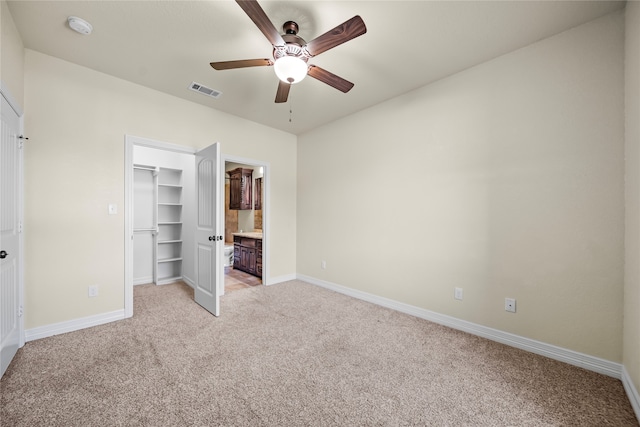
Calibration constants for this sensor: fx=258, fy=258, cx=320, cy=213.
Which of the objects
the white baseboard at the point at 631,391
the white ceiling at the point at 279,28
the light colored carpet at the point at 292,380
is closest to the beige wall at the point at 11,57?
the white ceiling at the point at 279,28

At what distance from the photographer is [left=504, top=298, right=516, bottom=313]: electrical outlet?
7.69 ft

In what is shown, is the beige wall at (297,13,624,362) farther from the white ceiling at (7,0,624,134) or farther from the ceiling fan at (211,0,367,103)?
the ceiling fan at (211,0,367,103)

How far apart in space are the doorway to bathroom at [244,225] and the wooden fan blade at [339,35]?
2.51m

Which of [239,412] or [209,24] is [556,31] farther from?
[239,412]

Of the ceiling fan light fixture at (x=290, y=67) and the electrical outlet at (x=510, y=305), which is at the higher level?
the ceiling fan light fixture at (x=290, y=67)

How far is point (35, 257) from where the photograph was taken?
2.43 m

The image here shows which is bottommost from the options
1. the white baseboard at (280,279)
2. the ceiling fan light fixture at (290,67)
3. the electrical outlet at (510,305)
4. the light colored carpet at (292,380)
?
the light colored carpet at (292,380)

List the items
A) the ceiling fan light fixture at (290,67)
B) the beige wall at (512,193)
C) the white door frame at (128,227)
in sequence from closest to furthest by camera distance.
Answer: the ceiling fan light fixture at (290,67), the beige wall at (512,193), the white door frame at (128,227)

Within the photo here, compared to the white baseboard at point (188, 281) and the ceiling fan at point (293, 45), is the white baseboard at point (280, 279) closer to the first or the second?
the white baseboard at point (188, 281)

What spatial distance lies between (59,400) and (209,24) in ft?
9.31

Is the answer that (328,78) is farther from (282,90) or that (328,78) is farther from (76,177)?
(76,177)

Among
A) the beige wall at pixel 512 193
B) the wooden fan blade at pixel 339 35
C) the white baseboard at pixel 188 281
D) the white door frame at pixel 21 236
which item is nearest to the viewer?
the wooden fan blade at pixel 339 35

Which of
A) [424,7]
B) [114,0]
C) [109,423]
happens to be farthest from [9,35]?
[424,7]

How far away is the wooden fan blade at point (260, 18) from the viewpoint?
4.84 feet
